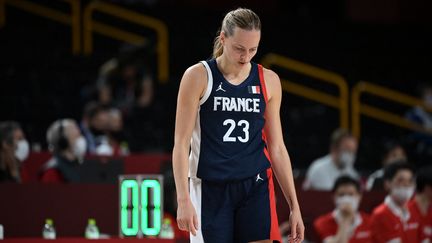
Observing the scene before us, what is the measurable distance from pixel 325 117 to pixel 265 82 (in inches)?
424

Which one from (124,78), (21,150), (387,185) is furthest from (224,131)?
(124,78)

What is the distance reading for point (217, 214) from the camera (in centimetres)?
538

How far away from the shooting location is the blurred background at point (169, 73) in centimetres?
1357

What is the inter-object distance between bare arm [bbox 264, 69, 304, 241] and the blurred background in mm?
5172

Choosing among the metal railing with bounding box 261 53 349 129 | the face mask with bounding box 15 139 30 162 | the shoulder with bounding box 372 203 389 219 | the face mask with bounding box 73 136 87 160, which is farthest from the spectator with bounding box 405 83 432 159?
the face mask with bounding box 15 139 30 162

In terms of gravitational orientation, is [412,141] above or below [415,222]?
above

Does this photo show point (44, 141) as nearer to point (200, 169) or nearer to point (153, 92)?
point (153, 92)

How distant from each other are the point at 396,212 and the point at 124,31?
7789 mm

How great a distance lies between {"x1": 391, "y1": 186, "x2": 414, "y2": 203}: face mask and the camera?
974 centimetres

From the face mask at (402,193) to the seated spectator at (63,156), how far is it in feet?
10.0

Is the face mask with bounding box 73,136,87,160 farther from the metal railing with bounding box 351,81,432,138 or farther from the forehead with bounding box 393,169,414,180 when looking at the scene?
the metal railing with bounding box 351,81,432,138

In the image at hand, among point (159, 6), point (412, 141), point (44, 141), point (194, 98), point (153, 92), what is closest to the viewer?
point (194, 98)

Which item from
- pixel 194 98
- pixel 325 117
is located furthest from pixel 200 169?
pixel 325 117

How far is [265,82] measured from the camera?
5578 mm
